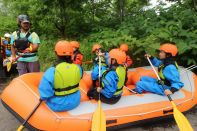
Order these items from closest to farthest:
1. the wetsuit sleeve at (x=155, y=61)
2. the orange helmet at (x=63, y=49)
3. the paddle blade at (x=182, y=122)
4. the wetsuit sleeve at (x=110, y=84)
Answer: the orange helmet at (x=63, y=49) < the paddle blade at (x=182, y=122) < the wetsuit sleeve at (x=110, y=84) < the wetsuit sleeve at (x=155, y=61)

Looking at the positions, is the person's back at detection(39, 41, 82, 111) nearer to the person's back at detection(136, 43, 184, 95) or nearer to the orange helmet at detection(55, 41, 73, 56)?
the orange helmet at detection(55, 41, 73, 56)

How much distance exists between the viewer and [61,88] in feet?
15.6

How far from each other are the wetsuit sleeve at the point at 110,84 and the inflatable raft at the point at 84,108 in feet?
0.66

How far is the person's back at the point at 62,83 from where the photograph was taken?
4.65m

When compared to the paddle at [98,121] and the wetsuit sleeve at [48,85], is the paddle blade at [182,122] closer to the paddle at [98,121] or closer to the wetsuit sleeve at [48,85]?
the paddle at [98,121]

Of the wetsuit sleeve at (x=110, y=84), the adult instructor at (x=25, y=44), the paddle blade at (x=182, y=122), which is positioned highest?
the adult instructor at (x=25, y=44)

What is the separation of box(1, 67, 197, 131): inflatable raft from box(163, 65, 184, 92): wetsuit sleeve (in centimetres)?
25

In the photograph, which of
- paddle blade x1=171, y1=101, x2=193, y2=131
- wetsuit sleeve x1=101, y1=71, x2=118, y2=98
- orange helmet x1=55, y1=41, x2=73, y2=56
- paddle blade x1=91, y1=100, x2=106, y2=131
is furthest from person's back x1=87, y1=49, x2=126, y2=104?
paddle blade x1=171, y1=101, x2=193, y2=131

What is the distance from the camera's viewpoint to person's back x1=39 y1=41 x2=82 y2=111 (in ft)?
15.3

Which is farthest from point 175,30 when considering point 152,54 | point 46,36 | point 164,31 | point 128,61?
point 46,36

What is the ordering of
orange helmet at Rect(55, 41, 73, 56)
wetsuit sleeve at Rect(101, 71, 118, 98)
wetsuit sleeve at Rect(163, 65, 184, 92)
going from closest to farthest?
orange helmet at Rect(55, 41, 73, 56) < wetsuit sleeve at Rect(101, 71, 118, 98) < wetsuit sleeve at Rect(163, 65, 184, 92)

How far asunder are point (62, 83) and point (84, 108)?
0.57 meters

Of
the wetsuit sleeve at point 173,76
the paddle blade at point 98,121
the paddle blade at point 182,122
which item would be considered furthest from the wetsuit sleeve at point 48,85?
the wetsuit sleeve at point 173,76

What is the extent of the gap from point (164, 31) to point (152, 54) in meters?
0.67
